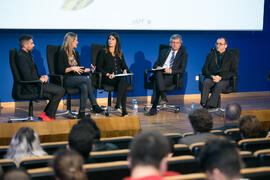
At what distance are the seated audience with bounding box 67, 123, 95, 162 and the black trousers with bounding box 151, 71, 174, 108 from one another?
3265 millimetres

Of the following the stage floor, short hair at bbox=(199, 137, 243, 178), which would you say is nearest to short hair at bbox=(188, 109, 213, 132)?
short hair at bbox=(199, 137, 243, 178)

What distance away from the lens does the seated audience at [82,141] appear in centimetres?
227

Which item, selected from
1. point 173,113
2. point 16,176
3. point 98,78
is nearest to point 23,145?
point 16,176

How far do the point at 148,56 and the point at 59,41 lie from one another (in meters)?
1.57

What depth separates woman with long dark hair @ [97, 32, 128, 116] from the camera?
17.6 ft

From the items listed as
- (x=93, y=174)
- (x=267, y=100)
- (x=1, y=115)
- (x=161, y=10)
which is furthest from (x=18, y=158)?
(x=267, y=100)

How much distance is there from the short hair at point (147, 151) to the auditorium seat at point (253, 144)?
122 centimetres

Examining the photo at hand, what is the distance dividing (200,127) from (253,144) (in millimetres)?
387

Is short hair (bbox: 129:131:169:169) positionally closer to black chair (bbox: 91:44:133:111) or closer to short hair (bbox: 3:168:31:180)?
short hair (bbox: 3:168:31:180)

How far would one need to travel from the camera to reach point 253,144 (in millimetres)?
2576

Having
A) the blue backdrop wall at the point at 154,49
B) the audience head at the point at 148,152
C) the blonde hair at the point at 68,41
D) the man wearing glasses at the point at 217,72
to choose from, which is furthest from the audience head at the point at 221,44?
the audience head at the point at 148,152

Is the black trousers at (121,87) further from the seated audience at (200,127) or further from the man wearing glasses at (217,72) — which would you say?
the seated audience at (200,127)

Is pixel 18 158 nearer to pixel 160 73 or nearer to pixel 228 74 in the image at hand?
pixel 160 73

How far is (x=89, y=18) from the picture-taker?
593 cm
